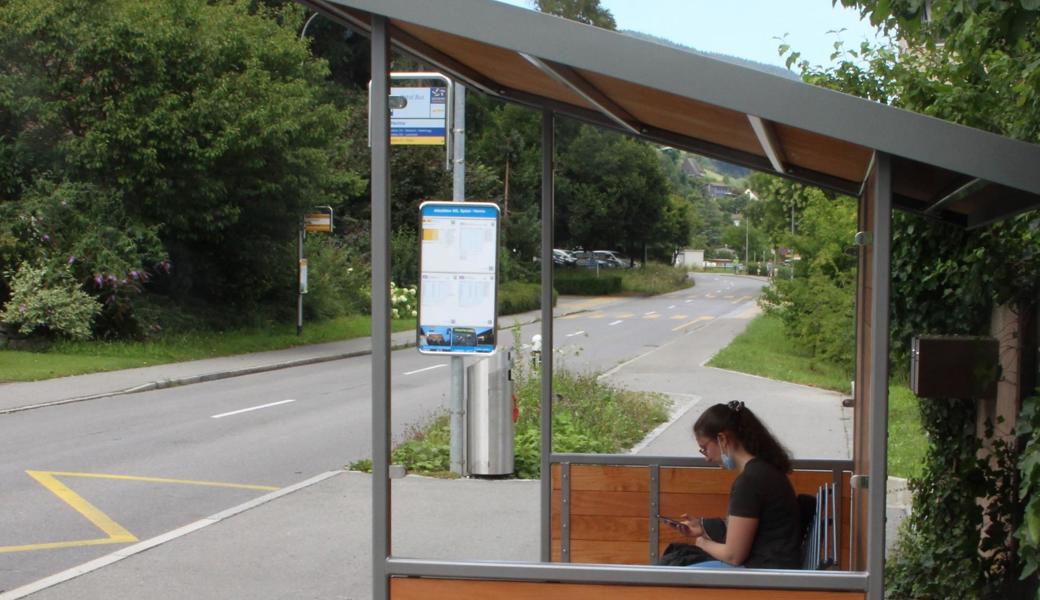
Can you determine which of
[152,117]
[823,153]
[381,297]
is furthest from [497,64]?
[152,117]

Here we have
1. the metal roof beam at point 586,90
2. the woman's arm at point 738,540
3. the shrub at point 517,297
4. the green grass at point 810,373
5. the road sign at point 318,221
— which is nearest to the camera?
the metal roof beam at point 586,90

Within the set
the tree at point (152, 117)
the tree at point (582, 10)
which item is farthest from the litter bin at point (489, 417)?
the tree at point (582, 10)

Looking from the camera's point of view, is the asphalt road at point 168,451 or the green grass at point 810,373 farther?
the green grass at point 810,373

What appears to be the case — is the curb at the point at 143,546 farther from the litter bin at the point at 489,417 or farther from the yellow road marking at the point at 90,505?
the litter bin at the point at 489,417

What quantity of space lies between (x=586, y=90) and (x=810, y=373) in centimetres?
1916

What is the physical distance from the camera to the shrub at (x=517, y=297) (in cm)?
4112

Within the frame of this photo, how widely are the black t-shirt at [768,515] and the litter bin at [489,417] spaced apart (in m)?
5.98

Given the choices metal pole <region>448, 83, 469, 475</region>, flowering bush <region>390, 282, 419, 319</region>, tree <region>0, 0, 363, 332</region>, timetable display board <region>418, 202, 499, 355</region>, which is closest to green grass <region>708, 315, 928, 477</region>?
timetable display board <region>418, 202, 499, 355</region>

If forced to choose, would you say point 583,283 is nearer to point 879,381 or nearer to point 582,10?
point 582,10

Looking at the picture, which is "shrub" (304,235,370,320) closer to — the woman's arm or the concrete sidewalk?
the concrete sidewalk

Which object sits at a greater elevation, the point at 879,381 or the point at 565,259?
the point at 565,259

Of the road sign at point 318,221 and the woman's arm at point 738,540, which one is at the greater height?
the road sign at point 318,221

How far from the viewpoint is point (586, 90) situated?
394 cm

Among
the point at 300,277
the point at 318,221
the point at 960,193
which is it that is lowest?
the point at 300,277
